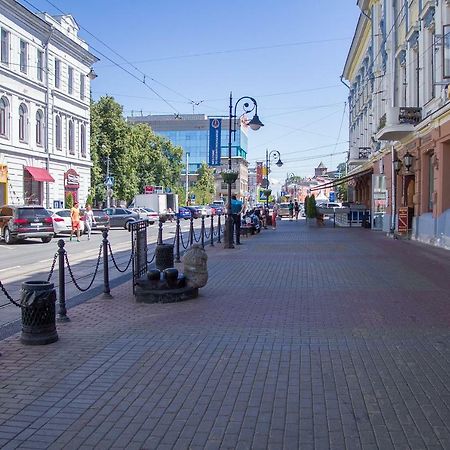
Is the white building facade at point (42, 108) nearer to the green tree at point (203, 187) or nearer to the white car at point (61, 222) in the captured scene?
the white car at point (61, 222)

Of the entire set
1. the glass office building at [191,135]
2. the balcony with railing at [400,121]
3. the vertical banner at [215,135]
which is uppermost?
the glass office building at [191,135]

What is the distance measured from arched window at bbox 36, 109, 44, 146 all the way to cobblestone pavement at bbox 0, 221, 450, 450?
1321 inches

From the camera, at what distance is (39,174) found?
130ft

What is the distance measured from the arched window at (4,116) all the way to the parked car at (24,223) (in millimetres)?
13361

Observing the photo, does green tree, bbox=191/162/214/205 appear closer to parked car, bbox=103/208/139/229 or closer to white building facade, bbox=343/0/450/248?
parked car, bbox=103/208/139/229

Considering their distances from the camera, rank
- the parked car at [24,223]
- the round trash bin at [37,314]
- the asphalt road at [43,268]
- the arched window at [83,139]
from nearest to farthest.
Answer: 1. the round trash bin at [37,314]
2. the asphalt road at [43,268]
3. the parked car at [24,223]
4. the arched window at [83,139]

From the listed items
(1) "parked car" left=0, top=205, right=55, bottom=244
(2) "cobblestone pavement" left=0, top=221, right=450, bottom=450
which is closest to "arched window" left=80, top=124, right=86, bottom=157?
(1) "parked car" left=0, top=205, right=55, bottom=244

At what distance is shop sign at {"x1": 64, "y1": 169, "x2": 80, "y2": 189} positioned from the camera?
4434 cm

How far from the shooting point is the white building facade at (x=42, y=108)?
3631cm

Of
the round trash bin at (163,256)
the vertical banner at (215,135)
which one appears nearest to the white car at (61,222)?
the vertical banner at (215,135)

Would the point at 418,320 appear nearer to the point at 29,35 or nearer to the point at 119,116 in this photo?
the point at 29,35

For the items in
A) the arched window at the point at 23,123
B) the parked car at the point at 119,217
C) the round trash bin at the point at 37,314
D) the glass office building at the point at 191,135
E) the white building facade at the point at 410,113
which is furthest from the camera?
the glass office building at the point at 191,135

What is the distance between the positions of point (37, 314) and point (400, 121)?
20000 mm

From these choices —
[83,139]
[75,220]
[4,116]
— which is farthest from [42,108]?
[75,220]
